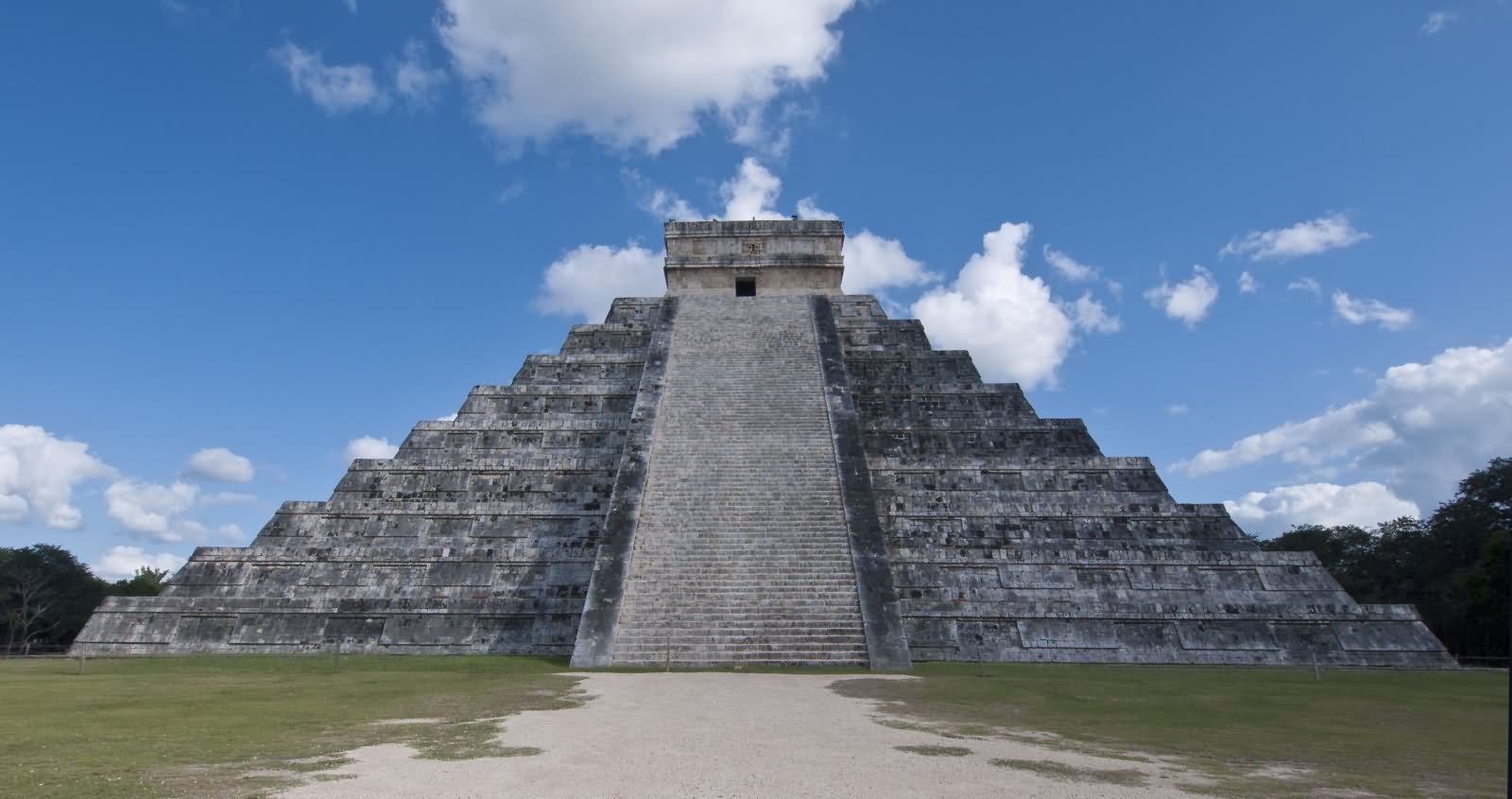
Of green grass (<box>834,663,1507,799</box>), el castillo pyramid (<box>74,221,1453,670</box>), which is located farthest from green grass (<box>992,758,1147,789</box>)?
el castillo pyramid (<box>74,221,1453,670</box>)

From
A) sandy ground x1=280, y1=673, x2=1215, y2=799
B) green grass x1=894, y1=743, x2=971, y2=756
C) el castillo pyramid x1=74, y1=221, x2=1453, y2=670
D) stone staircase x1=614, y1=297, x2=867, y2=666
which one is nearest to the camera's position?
sandy ground x1=280, y1=673, x2=1215, y2=799

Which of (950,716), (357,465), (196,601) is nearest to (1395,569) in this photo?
(950,716)

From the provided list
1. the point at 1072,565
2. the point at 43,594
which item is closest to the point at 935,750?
the point at 1072,565

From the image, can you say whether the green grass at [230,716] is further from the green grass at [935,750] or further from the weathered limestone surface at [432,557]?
the green grass at [935,750]

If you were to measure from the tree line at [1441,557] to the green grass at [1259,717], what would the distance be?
10.1 metres

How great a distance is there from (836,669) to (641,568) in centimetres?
355

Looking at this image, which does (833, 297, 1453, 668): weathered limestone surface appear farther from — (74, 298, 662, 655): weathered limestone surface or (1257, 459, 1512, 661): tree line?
(1257, 459, 1512, 661): tree line

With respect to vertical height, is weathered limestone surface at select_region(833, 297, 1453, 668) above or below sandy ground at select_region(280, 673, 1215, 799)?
above

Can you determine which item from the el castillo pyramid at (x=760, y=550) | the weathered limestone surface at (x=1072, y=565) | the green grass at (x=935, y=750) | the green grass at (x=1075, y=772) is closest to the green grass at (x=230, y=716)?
the el castillo pyramid at (x=760, y=550)

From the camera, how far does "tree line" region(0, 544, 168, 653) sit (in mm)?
28953

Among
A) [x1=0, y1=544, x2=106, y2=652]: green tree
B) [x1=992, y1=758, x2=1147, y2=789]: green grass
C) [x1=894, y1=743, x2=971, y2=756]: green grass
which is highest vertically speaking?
[x1=0, y1=544, x2=106, y2=652]: green tree

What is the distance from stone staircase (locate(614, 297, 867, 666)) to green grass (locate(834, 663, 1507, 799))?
192cm

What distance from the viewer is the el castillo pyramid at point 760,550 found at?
13469 millimetres

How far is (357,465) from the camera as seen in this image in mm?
17469
